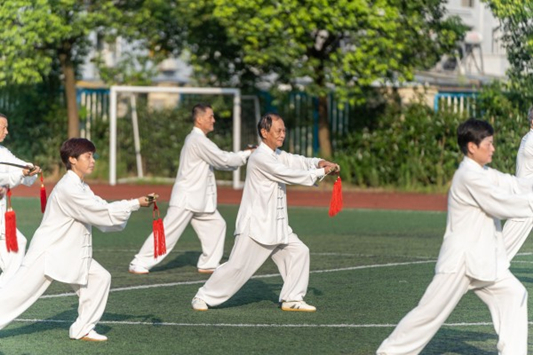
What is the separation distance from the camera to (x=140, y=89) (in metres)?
28.3

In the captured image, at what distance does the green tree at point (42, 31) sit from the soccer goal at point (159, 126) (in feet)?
4.45

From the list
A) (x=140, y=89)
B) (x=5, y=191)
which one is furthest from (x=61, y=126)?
(x=5, y=191)

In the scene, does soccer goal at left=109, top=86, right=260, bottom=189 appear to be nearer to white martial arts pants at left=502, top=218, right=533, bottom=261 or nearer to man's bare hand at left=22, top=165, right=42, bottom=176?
white martial arts pants at left=502, top=218, right=533, bottom=261

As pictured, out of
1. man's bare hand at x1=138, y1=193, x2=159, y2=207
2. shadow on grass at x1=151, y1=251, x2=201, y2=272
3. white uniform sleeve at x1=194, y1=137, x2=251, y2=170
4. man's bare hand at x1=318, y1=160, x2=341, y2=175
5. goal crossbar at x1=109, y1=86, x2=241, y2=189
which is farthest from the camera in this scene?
goal crossbar at x1=109, y1=86, x2=241, y2=189

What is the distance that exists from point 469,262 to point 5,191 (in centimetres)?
508

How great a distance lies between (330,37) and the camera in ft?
89.2

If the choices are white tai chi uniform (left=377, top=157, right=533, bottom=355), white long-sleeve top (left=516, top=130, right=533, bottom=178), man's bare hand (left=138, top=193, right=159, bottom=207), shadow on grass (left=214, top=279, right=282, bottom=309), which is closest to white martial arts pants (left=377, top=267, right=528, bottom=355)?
white tai chi uniform (left=377, top=157, right=533, bottom=355)

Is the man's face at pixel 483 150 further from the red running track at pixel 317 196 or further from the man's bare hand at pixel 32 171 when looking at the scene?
the red running track at pixel 317 196

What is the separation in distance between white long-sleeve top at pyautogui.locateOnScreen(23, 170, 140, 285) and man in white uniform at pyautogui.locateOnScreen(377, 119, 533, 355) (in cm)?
242

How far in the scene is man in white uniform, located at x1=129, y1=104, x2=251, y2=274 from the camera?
14.2 m

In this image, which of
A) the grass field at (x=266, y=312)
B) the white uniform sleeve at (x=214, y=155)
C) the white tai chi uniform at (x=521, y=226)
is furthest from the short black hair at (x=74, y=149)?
the white tai chi uniform at (x=521, y=226)

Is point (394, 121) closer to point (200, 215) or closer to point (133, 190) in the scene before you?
point (133, 190)

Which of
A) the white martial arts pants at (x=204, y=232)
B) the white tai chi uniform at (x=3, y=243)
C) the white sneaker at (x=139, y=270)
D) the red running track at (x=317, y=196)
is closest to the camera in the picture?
the white tai chi uniform at (x=3, y=243)

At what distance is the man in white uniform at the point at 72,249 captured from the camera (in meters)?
9.41
